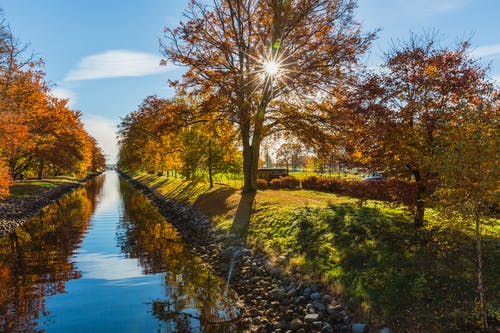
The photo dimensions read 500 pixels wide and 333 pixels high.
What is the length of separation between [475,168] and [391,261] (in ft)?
12.1

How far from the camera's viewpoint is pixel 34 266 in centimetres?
→ 1327

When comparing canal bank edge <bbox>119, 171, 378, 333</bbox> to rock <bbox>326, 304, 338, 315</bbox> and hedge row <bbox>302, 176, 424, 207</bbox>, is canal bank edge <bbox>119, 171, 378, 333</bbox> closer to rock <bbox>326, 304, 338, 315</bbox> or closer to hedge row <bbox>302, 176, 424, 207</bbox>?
rock <bbox>326, 304, 338, 315</bbox>

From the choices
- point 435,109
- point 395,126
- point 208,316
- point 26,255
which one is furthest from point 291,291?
point 26,255

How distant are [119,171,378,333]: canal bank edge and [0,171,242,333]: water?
1.92 feet

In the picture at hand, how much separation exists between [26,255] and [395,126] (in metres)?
16.5

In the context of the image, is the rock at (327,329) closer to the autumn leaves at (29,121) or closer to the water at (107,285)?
the water at (107,285)

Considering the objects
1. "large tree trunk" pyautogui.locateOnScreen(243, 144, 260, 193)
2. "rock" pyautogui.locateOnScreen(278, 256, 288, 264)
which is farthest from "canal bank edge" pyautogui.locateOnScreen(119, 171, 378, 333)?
"large tree trunk" pyautogui.locateOnScreen(243, 144, 260, 193)

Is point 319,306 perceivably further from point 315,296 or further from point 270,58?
point 270,58

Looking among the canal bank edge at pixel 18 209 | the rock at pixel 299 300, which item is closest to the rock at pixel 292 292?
the rock at pixel 299 300

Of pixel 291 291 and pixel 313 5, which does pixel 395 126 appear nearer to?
pixel 291 291

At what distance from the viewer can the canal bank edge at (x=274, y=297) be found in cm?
773

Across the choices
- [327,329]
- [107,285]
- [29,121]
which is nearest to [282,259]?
[327,329]

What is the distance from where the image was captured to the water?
8.53 metres

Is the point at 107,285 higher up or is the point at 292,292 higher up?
the point at 292,292
